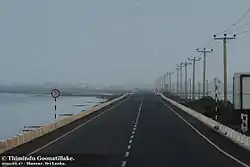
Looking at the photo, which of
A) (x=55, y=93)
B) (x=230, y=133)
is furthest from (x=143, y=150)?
(x=55, y=93)

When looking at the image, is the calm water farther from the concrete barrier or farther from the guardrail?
the guardrail

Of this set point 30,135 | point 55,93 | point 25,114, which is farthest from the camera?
point 25,114

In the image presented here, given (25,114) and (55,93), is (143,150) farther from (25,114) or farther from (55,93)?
(25,114)

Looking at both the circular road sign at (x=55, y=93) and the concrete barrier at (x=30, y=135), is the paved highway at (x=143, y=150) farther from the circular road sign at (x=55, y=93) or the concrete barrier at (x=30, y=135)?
the circular road sign at (x=55, y=93)

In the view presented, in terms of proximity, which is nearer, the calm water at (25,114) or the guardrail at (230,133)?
the guardrail at (230,133)

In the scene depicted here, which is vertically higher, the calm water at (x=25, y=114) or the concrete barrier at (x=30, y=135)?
the concrete barrier at (x=30, y=135)

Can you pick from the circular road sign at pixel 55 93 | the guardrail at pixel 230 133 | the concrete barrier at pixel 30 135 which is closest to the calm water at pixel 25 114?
the concrete barrier at pixel 30 135

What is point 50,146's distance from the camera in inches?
1010

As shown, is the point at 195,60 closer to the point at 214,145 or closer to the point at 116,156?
the point at 214,145

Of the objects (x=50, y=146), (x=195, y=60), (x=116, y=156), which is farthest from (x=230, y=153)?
(x=195, y=60)

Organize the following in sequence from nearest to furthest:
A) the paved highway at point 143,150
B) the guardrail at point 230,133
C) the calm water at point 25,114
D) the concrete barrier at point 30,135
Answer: the paved highway at point 143,150
the concrete barrier at point 30,135
the guardrail at point 230,133
the calm water at point 25,114

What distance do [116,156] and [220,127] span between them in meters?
17.6

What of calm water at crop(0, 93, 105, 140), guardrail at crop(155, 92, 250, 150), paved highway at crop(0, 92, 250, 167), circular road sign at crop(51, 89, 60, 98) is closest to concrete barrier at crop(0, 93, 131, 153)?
paved highway at crop(0, 92, 250, 167)

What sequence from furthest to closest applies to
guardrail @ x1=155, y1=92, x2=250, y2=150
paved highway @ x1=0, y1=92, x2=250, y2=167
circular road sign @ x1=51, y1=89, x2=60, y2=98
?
1. circular road sign @ x1=51, y1=89, x2=60, y2=98
2. guardrail @ x1=155, y1=92, x2=250, y2=150
3. paved highway @ x1=0, y1=92, x2=250, y2=167
